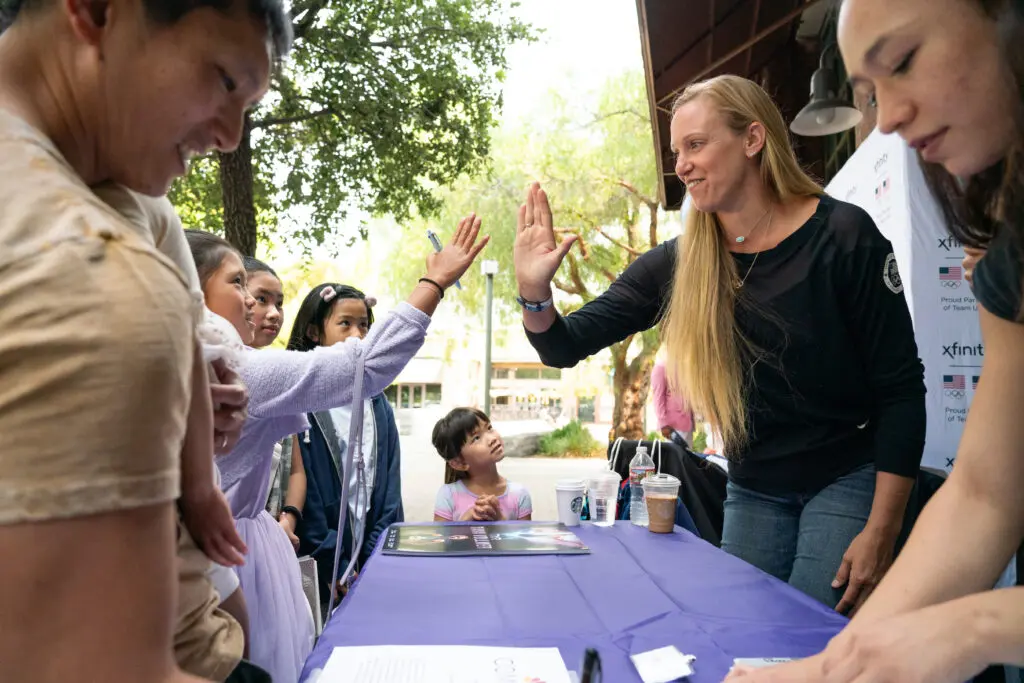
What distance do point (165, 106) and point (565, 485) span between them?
2.01 meters

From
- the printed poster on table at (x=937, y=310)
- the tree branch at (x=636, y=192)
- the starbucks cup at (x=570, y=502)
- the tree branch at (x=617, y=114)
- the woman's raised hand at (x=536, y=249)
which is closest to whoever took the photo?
the woman's raised hand at (x=536, y=249)

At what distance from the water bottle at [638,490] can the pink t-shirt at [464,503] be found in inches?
30.1

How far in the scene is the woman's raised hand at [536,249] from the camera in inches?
84.7

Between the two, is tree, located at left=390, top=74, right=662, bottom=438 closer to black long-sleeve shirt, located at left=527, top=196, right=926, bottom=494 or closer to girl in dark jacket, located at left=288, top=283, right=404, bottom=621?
girl in dark jacket, located at left=288, top=283, right=404, bottom=621

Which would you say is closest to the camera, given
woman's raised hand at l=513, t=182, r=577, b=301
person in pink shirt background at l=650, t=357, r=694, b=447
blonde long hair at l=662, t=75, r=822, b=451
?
blonde long hair at l=662, t=75, r=822, b=451

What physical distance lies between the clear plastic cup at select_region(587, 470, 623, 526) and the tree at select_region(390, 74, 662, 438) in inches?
431

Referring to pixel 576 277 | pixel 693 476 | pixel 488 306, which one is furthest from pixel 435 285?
pixel 576 277

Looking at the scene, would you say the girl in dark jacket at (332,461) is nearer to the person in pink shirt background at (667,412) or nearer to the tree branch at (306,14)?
the person in pink shirt background at (667,412)

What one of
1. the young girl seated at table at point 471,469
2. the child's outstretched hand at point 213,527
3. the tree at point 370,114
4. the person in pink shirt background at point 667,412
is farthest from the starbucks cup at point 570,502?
the tree at point 370,114

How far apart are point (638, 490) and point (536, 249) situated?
39.6 inches

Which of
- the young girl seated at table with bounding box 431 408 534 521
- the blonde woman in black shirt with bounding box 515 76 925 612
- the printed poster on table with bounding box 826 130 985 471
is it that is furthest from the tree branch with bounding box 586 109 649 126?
the blonde woman in black shirt with bounding box 515 76 925 612

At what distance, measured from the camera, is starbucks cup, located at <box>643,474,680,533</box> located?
2324mm

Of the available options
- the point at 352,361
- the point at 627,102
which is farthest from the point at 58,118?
the point at 627,102

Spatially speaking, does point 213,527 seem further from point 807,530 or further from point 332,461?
point 332,461
